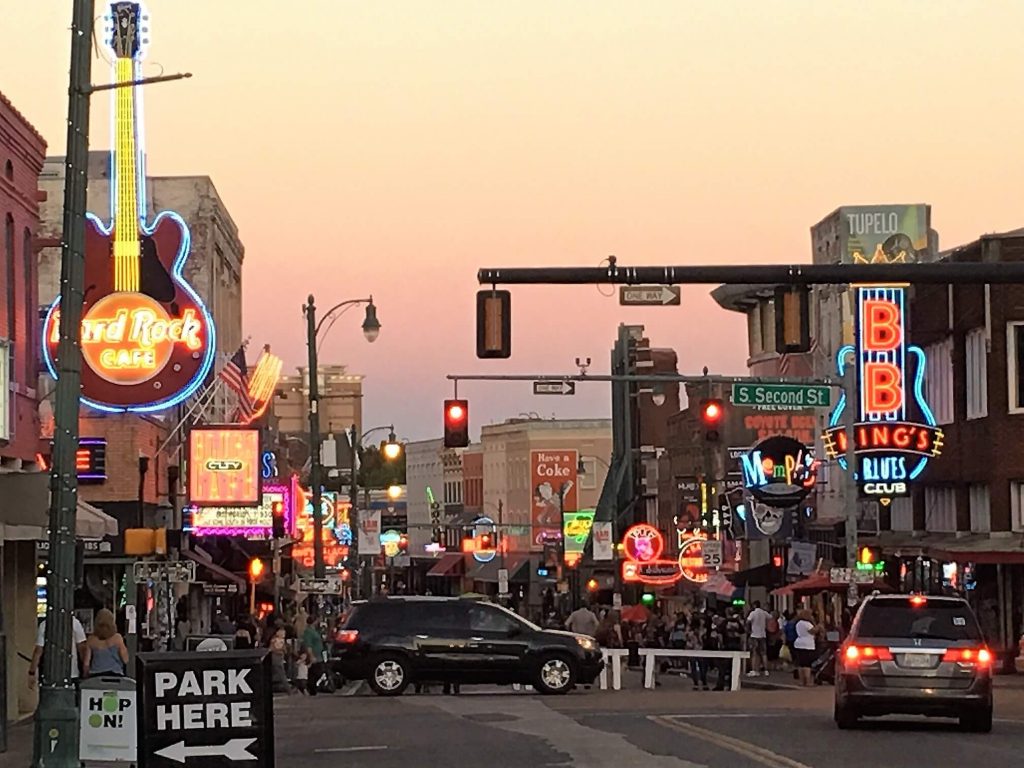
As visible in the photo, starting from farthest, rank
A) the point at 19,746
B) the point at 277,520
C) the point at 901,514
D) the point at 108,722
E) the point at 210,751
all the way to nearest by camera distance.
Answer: the point at 901,514 < the point at 277,520 < the point at 19,746 < the point at 108,722 < the point at 210,751

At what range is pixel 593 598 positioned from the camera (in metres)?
91.9

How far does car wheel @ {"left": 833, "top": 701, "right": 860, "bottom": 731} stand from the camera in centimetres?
2320

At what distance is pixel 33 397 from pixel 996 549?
23.2 metres

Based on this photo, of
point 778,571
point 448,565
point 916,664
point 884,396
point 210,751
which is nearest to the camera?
point 210,751

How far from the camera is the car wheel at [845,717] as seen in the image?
23.2m

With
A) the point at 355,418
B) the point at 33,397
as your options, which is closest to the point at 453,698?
the point at 33,397

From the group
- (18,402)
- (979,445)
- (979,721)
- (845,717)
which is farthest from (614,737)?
(979,445)

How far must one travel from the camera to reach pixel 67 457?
17.4 metres

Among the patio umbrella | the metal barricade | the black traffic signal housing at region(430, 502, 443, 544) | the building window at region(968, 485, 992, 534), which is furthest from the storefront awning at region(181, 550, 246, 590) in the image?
the black traffic signal housing at region(430, 502, 443, 544)

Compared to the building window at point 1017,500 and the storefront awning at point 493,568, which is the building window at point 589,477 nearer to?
the storefront awning at point 493,568

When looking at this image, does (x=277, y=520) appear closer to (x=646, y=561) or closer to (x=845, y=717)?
(x=646, y=561)

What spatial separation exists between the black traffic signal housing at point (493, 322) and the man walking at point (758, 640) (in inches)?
871

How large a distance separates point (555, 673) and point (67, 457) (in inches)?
699

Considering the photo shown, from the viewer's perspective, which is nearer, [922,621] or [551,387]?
[922,621]
